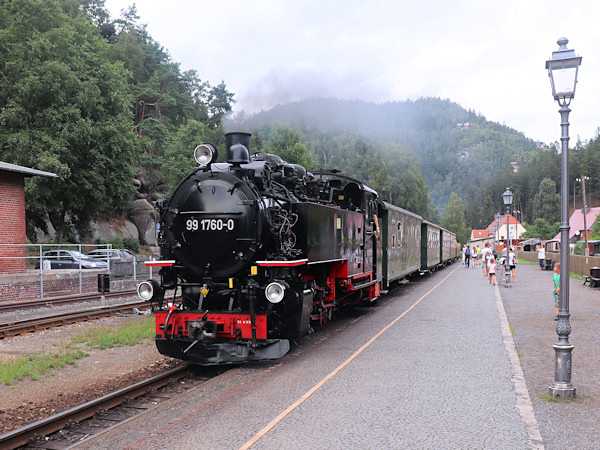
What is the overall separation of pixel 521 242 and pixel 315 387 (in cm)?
8927

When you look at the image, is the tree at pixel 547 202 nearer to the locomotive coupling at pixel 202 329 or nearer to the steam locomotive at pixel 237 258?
the steam locomotive at pixel 237 258

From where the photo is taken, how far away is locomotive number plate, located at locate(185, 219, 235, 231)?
740 centimetres

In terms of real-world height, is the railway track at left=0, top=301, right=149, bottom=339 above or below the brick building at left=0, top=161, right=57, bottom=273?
below

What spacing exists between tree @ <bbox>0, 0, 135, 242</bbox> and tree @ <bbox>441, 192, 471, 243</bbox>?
291 ft

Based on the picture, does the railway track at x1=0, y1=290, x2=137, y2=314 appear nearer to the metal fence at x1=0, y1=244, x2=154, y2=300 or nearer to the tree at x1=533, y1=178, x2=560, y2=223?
the metal fence at x1=0, y1=244, x2=154, y2=300

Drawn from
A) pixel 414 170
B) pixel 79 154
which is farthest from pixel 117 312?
pixel 414 170

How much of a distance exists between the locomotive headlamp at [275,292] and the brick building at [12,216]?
44.3ft

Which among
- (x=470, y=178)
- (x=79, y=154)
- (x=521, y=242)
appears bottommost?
(x=521, y=242)

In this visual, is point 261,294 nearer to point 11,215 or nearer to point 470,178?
point 11,215

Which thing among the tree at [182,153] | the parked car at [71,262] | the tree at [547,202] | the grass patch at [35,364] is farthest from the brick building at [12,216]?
the tree at [547,202]

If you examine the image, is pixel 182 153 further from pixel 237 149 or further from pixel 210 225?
pixel 210 225

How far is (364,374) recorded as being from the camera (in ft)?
22.5

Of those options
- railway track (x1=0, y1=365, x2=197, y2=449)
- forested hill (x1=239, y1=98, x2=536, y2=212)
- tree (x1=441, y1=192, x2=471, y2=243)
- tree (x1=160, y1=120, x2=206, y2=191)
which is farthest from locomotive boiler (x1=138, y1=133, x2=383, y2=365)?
tree (x1=441, y1=192, x2=471, y2=243)

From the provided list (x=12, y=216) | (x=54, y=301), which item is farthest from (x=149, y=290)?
(x=12, y=216)
